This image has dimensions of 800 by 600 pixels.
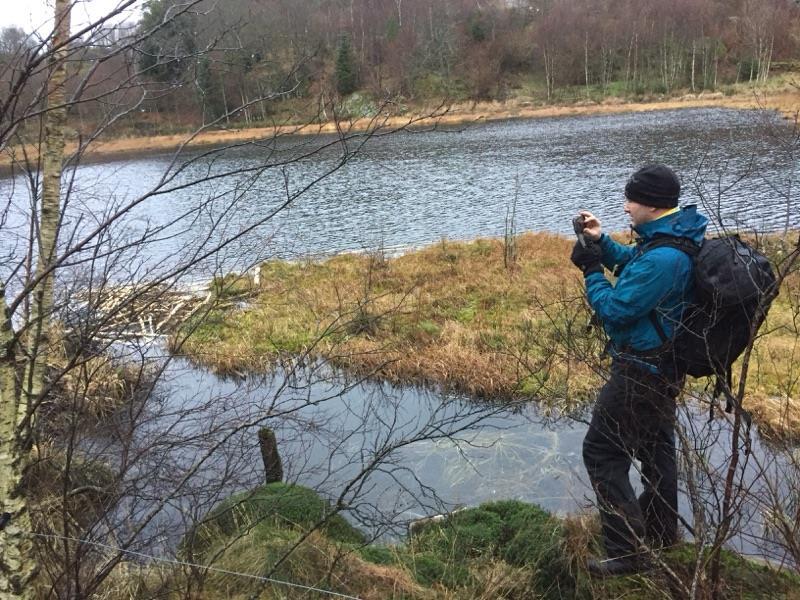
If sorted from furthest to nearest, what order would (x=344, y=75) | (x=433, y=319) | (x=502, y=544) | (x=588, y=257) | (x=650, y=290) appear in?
(x=433, y=319)
(x=344, y=75)
(x=502, y=544)
(x=588, y=257)
(x=650, y=290)

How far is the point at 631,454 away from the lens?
3004 mm

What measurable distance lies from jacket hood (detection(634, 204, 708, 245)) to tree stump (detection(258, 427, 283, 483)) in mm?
3440

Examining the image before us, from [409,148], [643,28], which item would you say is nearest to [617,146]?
[409,148]

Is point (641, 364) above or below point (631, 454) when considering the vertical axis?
above

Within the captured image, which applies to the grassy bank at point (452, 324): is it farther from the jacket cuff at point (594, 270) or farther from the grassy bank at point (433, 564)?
the jacket cuff at point (594, 270)

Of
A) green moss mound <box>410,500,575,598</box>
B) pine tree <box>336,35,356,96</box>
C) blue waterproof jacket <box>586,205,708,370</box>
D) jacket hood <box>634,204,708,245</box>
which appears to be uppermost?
pine tree <box>336,35,356,96</box>

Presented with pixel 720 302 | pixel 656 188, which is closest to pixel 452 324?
pixel 656 188

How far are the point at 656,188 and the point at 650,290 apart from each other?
0.46m

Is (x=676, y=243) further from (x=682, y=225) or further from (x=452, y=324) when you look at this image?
(x=452, y=324)

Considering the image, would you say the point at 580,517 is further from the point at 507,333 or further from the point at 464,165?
the point at 464,165

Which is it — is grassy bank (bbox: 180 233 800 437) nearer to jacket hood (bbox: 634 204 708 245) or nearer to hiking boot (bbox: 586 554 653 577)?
hiking boot (bbox: 586 554 653 577)

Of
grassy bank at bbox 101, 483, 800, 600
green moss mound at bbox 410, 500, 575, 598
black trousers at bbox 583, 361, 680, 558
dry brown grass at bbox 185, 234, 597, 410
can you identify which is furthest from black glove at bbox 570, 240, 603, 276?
dry brown grass at bbox 185, 234, 597, 410

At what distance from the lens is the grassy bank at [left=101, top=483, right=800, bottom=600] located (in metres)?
3.02

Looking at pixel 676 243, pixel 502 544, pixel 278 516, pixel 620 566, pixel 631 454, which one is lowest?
pixel 502 544
